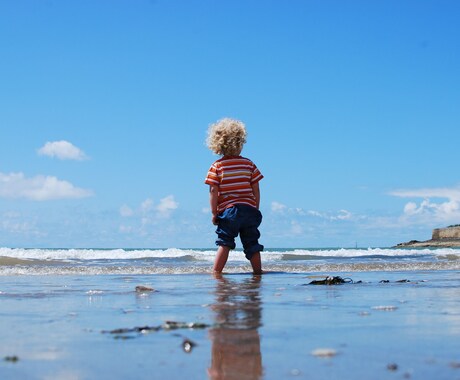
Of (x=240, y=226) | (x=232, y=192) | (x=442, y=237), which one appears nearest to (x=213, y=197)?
(x=232, y=192)

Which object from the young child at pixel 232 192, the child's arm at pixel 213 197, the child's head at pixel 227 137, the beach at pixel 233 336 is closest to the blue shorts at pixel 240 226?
the young child at pixel 232 192

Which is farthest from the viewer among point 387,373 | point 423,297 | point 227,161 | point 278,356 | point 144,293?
point 227,161

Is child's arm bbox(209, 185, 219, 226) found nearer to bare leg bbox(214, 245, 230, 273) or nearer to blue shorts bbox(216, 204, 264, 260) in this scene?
blue shorts bbox(216, 204, 264, 260)

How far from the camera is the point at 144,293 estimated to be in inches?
192

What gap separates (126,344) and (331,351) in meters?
0.82

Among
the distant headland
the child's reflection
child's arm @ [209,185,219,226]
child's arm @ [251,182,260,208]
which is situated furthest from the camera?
the distant headland

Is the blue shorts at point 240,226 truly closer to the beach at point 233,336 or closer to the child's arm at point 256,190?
the child's arm at point 256,190

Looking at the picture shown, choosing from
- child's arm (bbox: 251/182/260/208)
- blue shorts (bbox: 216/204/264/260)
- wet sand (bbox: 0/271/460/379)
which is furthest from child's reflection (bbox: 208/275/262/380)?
child's arm (bbox: 251/182/260/208)

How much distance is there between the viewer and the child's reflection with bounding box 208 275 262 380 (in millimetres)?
1958

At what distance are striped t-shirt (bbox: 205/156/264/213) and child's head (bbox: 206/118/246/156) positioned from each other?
0.11 meters

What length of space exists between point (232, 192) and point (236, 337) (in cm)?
468

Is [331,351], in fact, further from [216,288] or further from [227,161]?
[227,161]

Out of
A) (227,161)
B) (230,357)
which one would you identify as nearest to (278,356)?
(230,357)

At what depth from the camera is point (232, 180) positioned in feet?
23.6
